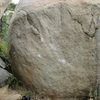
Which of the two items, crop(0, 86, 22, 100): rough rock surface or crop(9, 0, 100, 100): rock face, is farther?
crop(0, 86, 22, 100): rough rock surface

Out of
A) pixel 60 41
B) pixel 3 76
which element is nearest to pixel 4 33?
pixel 3 76

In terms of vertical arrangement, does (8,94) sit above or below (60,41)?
below

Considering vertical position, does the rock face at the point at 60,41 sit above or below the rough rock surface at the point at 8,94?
above

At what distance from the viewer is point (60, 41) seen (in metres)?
8.02

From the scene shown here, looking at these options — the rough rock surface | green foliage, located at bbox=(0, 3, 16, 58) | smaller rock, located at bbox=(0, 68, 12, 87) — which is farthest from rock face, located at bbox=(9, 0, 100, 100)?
green foliage, located at bbox=(0, 3, 16, 58)

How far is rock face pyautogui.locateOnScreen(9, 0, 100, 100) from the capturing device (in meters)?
8.01

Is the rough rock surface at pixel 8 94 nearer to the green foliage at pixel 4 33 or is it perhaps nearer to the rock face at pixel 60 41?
the rock face at pixel 60 41

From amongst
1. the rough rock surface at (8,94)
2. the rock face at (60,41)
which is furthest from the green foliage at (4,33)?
the rock face at (60,41)

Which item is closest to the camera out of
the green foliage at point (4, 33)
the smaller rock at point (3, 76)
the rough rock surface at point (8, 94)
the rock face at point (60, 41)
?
the rock face at point (60, 41)

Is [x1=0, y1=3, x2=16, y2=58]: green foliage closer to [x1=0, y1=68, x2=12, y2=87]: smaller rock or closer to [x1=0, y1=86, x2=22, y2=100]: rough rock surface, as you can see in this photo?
[x1=0, y1=68, x2=12, y2=87]: smaller rock

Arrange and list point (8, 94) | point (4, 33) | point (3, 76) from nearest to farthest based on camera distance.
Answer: point (8, 94) < point (3, 76) < point (4, 33)

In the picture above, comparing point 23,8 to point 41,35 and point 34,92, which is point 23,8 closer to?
point 41,35

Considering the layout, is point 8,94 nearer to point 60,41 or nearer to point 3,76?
point 3,76

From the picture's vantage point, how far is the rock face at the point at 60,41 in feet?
26.3
